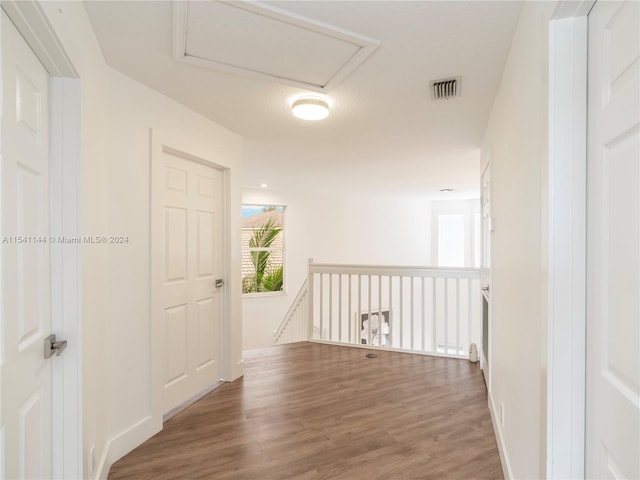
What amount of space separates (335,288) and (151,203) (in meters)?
4.80

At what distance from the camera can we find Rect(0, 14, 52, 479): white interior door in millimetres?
984

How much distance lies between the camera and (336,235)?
6.98 meters

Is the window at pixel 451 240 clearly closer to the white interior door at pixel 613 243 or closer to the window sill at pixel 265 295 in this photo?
the window sill at pixel 265 295

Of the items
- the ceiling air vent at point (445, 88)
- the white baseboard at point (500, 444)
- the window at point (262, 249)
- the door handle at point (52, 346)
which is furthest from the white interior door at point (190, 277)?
the window at point (262, 249)

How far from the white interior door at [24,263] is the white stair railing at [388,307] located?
8.02 feet

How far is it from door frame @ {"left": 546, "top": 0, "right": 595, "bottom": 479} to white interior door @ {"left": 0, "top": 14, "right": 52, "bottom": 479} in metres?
1.55

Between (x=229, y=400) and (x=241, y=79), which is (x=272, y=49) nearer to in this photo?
(x=241, y=79)

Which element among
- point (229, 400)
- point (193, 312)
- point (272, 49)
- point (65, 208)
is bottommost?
point (229, 400)

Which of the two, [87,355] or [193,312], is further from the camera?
[193,312]

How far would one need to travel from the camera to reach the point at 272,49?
1.71 m

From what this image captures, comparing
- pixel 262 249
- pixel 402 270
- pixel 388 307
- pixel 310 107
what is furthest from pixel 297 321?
pixel 310 107

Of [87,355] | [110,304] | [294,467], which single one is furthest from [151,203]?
[294,467]

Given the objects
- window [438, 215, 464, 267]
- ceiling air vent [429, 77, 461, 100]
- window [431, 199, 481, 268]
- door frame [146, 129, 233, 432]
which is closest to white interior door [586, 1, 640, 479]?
ceiling air vent [429, 77, 461, 100]

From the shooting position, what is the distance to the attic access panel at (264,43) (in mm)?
1442
